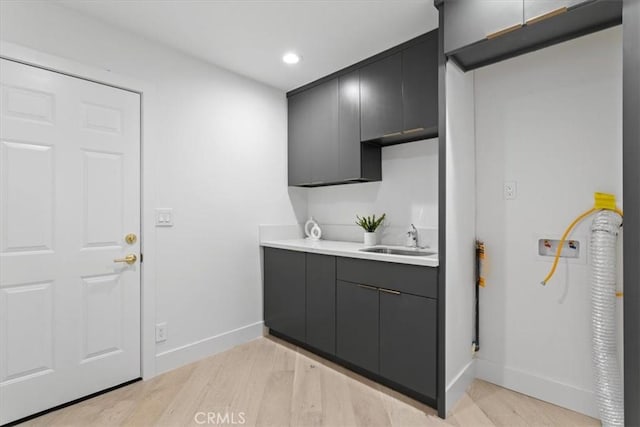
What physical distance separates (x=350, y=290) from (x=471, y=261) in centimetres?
88

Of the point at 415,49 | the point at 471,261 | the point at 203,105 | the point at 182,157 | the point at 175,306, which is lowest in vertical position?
the point at 175,306

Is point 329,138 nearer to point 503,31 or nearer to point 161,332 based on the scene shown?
point 503,31

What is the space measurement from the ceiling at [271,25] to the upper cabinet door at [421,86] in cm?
13

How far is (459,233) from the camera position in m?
2.05

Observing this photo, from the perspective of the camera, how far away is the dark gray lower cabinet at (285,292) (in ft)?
8.89

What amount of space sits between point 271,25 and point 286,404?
2.48 metres

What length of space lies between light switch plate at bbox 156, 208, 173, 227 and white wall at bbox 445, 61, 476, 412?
2001 millimetres

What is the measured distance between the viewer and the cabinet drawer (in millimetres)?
1906

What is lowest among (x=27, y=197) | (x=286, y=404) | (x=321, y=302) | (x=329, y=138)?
(x=286, y=404)

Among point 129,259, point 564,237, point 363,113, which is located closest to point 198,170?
point 129,259

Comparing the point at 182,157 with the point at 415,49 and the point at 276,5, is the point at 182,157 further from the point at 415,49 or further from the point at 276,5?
the point at 415,49

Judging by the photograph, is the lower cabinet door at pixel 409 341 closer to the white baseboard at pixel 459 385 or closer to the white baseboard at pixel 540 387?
the white baseboard at pixel 459 385

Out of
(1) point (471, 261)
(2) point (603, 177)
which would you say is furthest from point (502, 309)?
(2) point (603, 177)

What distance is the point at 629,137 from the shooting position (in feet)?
4.30
